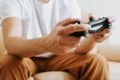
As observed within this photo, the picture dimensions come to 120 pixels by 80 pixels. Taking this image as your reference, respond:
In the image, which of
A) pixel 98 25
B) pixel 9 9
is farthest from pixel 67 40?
pixel 9 9

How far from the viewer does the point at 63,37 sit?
0.78 metres

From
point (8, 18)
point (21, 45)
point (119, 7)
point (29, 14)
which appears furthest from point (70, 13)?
point (119, 7)

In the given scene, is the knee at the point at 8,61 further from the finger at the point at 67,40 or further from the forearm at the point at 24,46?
the finger at the point at 67,40

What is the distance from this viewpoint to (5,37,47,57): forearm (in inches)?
33.8

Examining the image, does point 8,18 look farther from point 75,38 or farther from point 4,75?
point 75,38

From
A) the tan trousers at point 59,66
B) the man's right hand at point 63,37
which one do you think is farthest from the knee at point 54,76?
the man's right hand at point 63,37

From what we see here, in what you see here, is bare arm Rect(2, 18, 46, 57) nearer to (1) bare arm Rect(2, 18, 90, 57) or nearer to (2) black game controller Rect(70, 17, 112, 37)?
(1) bare arm Rect(2, 18, 90, 57)

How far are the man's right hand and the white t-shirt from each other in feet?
1.21

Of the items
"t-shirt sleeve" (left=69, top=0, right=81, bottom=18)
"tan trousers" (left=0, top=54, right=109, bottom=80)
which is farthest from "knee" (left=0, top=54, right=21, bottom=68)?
"t-shirt sleeve" (left=69, top=0, right=81, bottom=18)

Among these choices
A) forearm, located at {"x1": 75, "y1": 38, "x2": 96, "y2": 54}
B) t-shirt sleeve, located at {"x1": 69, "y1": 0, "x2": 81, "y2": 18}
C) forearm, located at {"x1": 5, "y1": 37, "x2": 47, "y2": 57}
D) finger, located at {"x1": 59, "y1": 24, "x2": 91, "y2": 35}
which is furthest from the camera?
t-shirt sleeve, located at {"x1": 69, "y1": 0, "x2": 81, "y2": 18}

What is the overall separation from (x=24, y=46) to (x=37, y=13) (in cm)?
36

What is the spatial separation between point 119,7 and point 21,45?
1.53 meters

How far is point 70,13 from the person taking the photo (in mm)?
1286

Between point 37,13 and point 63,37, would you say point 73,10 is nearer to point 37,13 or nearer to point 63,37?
point 37,13
